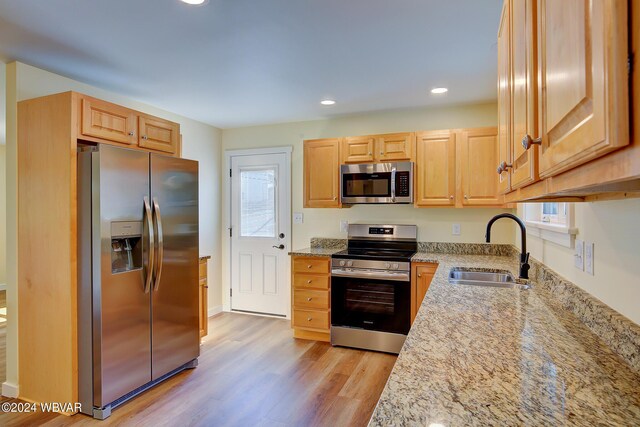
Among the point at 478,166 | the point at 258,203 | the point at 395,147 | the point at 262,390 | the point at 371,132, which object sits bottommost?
the point at 262,390

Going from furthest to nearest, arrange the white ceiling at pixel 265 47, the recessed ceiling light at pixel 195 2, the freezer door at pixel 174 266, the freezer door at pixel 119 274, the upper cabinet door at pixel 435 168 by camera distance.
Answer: the upper cabinet door at pixel 435 168 → the freezer door at pixel 174 266 → the freezer door at pixel 119 274 → the white ceiling at pixel 265 47 → the recessed ceiling light at pixel 195 2

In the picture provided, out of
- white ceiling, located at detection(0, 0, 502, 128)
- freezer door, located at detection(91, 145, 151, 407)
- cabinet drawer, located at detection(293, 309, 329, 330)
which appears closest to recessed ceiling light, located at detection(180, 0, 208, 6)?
white ceiling, located at detection(0, 0, 502, 128)

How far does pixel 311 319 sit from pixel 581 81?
3.39m

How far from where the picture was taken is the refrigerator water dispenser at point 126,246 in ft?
7.81

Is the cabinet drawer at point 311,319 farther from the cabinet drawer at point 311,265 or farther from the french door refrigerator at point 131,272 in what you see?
the french door refrigerator at point 131,272

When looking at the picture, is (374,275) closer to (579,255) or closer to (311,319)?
(311,319)

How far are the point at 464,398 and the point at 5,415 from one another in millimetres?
2952

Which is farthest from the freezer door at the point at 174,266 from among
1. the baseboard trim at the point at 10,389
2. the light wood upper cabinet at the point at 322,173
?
the light wood upper cabinet at the point at 322,173

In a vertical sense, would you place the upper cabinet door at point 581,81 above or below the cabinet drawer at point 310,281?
above

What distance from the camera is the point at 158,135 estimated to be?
2.95 metres

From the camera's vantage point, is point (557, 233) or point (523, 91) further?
point (557, 233)

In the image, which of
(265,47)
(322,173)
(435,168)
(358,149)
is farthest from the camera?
(322,173)

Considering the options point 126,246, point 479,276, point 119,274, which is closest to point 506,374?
point 479,276

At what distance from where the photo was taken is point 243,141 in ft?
15.0
